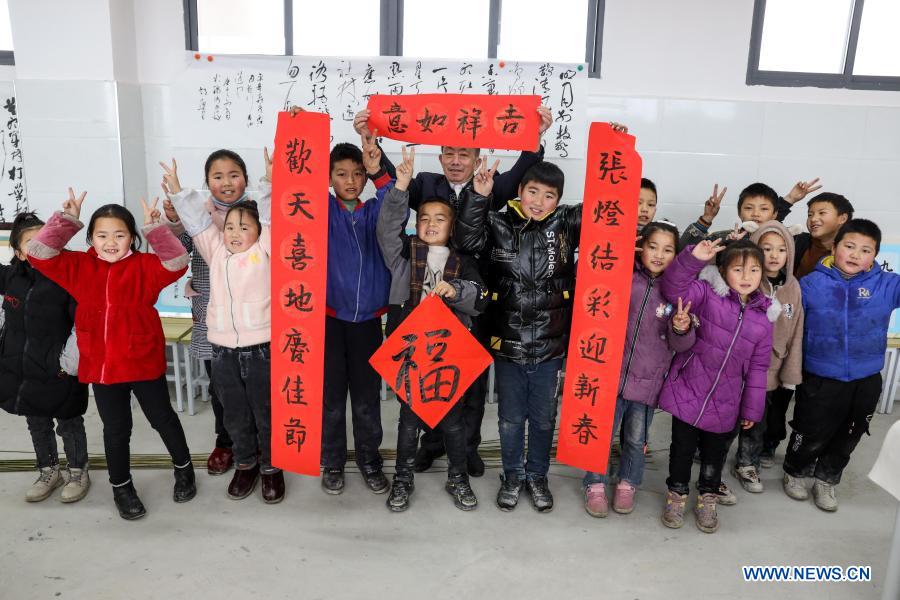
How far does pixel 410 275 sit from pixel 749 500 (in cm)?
178

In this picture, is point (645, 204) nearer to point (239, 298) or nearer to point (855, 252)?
point (855, 252)

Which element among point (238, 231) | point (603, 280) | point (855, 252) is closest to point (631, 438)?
point (603, 280)

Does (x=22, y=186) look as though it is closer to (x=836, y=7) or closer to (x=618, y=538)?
(x=618, y=538)

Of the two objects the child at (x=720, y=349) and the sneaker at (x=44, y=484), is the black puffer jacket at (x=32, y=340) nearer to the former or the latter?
the sneaker at (x=44, y=484)

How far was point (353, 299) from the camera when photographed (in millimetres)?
2541

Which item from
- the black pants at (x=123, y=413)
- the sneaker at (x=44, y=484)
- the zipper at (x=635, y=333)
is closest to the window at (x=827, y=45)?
the zipper at (x=635, y=333)

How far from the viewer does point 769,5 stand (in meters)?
3.73

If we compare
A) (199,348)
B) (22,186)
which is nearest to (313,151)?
(199,348)

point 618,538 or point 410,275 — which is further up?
point 410,275

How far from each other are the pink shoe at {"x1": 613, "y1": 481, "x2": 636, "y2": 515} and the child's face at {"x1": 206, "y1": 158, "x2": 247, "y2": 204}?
1986 mm

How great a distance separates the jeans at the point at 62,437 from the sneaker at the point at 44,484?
3 centimetres

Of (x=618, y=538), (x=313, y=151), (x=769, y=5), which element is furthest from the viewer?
(x=769, y=5)

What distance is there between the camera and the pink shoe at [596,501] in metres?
2.66

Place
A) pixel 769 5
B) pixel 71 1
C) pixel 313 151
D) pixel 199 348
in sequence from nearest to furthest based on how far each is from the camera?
pixel 313 151, pixel 199 348, pixel 71 1, pixel 769 5
